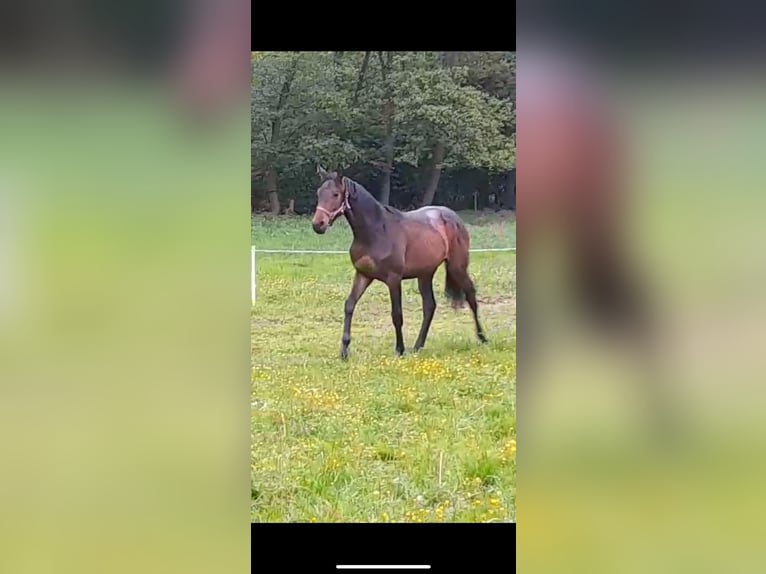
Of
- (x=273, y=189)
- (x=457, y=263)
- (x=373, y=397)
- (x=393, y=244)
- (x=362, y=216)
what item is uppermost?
(x=273, y=189)

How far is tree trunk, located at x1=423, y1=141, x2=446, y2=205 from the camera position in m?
7.13

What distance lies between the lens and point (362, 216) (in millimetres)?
5227

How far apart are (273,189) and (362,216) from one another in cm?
178

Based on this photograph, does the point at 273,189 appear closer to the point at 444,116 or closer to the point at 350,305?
the point at 444,116

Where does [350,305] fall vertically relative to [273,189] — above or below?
below

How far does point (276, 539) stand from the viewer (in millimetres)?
2275

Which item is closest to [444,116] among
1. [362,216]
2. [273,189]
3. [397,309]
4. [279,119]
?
[279,119]

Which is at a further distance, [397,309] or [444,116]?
[444,116]

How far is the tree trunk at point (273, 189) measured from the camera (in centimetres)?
664

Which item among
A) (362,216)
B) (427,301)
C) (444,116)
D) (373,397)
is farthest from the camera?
(444,116)

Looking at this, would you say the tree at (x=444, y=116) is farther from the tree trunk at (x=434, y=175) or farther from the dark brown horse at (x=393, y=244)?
the dark brown horse at (x=393, y=244)
